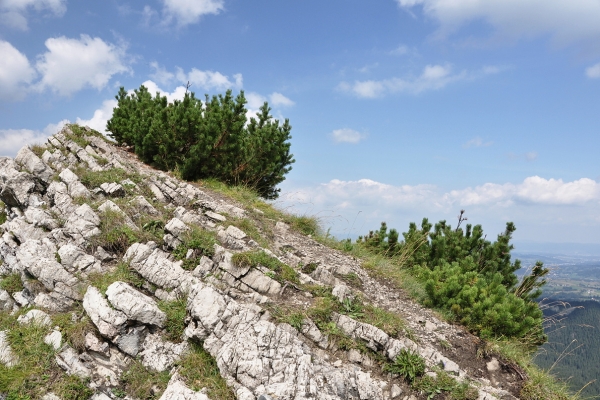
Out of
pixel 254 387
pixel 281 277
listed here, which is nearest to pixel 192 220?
pixel 281 277

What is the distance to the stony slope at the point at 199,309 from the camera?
21.4ft

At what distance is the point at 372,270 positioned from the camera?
11.5m

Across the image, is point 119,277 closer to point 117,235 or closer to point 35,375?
point 117,235

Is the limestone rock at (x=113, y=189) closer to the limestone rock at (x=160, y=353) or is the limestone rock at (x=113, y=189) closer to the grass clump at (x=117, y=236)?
the grass clump at (x=117, y=236)

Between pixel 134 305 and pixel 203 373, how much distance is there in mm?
2125

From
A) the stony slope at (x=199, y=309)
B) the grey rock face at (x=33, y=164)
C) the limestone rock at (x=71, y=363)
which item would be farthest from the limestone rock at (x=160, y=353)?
the grey rock face at (x=33, y=164)

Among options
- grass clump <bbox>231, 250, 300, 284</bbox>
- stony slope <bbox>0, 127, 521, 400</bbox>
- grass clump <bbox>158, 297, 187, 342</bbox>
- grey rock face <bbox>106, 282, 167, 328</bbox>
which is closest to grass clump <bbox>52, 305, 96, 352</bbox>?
stony slope <bbox>0, 127, 521, 400</bbox>

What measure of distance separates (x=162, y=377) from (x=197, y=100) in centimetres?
1519

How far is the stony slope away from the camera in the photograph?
257 inches

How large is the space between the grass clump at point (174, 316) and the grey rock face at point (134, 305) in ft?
0.43

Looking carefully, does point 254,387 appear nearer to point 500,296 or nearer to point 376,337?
point 376,337

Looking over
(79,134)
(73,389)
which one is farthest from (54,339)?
(79,134)

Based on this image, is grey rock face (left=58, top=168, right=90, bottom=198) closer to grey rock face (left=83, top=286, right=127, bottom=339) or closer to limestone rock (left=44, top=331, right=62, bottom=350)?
grey rock face (left=83, top=286, right=127, bottom=339)

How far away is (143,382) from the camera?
658 cm
